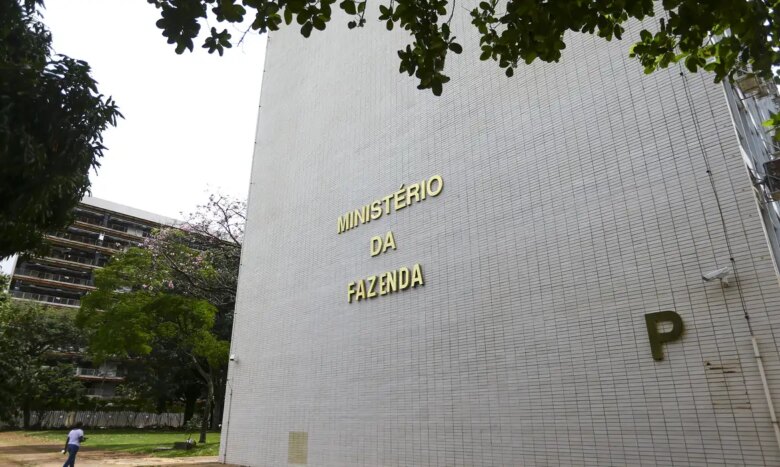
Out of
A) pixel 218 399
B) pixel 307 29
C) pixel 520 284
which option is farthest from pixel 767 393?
pixel 218 399

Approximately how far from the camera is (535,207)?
24.4ft

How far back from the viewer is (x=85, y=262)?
149 feet

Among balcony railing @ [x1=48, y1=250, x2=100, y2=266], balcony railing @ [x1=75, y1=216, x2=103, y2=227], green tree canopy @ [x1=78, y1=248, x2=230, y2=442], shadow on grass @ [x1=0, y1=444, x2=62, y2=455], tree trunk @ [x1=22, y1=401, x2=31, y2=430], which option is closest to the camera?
shadow on grass @ [x1=0, y1=444, x2=62, y2=455]

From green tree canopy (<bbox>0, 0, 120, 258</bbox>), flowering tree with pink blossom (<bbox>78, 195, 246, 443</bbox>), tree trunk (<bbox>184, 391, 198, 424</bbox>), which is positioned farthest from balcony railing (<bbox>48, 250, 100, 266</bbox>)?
green tree canopy (<bbox>0, 0, 120, 258</bbox>)

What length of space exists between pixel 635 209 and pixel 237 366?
9.79 m

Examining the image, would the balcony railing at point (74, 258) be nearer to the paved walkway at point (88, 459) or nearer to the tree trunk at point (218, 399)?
the tree trunk at point (218, 399)

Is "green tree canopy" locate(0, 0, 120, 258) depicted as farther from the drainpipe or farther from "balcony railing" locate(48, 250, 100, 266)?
"balcony railing" locate(48, 250, 100, 266)

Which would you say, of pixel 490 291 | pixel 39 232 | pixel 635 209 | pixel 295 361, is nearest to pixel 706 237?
pixel 635 209

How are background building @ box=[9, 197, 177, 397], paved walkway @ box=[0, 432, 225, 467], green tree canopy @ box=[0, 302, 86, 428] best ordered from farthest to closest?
background building @ box=[9, 197, 177, 397] < green tree canopy @ box=[0, 302, 86, 428] < paved walkway @ box=[0, 432, 225, 467]

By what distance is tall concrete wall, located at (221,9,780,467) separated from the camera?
18.3 feet

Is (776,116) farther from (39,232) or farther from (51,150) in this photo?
(39,232)

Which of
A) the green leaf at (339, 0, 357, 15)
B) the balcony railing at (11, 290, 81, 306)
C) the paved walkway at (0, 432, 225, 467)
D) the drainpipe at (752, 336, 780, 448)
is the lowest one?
the paved walkway at (0, 432, 225, 467)

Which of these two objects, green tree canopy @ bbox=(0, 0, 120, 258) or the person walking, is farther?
the person walking

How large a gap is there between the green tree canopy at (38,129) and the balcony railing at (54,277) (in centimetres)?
4079
